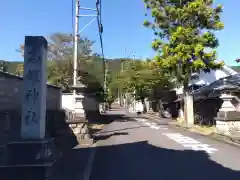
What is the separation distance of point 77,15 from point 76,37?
4.94ft

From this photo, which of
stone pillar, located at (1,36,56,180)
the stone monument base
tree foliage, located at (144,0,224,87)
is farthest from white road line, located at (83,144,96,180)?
tree foliage, located at (144,0,224,87)

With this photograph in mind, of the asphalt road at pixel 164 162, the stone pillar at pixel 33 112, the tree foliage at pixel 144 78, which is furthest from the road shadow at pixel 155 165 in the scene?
the tree foliage at pixel 144 78

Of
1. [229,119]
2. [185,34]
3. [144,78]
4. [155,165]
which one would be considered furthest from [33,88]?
[144,78]

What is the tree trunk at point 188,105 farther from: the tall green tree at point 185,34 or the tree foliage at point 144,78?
the tree foliage at point 144,78

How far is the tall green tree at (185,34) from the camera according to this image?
24922 mm

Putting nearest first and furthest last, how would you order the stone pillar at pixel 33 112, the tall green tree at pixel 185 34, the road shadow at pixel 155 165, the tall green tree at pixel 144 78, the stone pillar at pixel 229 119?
1. the stone pillar at pixel 33 112
2. the road shadow at pixel 155 165
3. the stone pillar at pixel 229 119
4. the tall green tree at pixel 185 34
5. the tall green tree at pixel 144 78

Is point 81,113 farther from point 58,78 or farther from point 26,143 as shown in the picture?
point 58,78

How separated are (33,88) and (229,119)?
12988mm

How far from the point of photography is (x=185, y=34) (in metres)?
24.9

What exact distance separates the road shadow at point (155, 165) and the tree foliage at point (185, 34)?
43.7ft

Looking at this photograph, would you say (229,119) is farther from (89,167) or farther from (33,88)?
(33,88)

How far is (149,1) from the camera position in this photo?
27.3 meters

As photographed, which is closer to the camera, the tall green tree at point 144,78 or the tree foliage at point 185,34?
the tree foliage at point 185,34

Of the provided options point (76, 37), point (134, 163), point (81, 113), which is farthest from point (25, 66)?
point (76, 37)
